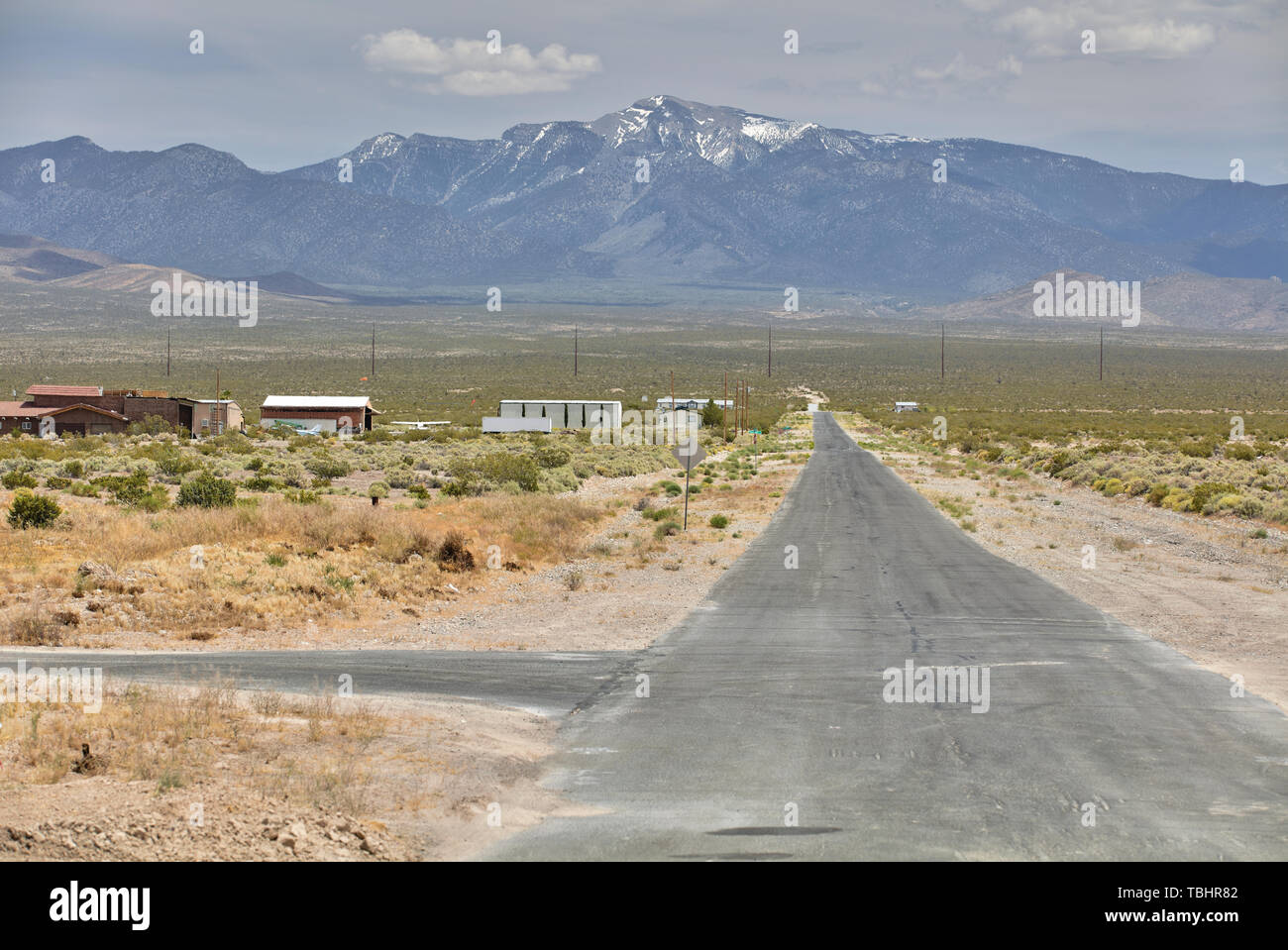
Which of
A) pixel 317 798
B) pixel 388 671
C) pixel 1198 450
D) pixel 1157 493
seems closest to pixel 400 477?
pixel 1157 493

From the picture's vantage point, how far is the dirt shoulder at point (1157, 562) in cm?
1762

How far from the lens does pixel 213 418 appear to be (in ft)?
244

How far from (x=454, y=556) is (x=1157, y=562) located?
15604 millimetres

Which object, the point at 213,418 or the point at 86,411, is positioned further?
the point at 213,418

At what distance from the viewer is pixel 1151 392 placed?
13038 cm

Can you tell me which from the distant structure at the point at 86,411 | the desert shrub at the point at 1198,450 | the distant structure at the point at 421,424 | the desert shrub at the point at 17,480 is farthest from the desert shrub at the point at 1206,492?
the distant structure at the point at 86,411

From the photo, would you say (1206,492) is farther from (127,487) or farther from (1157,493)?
(127,487)

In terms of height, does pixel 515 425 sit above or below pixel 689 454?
below

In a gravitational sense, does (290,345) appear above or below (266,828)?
above

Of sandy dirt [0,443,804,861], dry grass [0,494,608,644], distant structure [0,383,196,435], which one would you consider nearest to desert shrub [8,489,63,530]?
dry grass [0,494,608,644]
